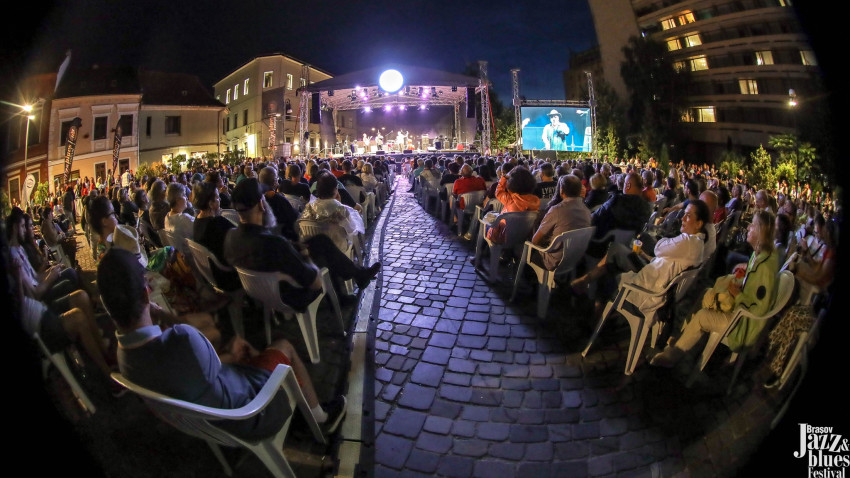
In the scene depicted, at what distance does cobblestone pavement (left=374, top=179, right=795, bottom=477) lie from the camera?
5.65 ft

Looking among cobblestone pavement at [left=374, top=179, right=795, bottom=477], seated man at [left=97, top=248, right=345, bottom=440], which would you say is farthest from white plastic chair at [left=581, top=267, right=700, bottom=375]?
seated man at [left=97, top=248, right=345, bottom=440]

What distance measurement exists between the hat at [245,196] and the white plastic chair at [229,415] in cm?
126

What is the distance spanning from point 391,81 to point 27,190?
1759 cm

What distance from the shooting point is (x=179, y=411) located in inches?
53.3

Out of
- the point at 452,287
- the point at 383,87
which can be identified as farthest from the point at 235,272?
the point at 383,87

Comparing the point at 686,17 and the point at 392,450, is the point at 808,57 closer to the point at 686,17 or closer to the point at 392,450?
the point at 686,17

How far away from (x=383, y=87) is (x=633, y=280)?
16.5 metres

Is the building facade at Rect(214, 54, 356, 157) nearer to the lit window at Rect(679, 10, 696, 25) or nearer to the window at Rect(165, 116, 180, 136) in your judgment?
the window at Rect(165, 116, 180, 136)

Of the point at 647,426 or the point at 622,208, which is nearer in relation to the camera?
the point at 647,426

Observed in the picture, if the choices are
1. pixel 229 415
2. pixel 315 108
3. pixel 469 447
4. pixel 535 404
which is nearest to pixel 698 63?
pixel 535 404

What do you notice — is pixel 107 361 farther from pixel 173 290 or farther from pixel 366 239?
pixel 366 239

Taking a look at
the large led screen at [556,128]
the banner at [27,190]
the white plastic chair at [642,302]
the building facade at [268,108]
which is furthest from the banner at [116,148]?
the building facade at [268,108]

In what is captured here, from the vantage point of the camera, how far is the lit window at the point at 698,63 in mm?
1711

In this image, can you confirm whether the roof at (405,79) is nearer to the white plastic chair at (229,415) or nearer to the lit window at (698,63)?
the lit window at (698,63)
